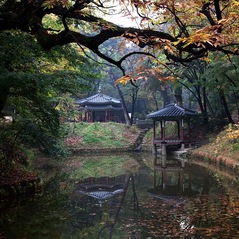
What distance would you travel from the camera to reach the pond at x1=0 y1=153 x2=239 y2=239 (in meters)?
5.29

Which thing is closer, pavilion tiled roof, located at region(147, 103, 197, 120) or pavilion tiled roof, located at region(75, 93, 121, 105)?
pavilion tiled roof, located at region(147, 103, 197, 120)

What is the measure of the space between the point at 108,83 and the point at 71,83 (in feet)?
125

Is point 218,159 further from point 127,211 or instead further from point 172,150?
point 127,211

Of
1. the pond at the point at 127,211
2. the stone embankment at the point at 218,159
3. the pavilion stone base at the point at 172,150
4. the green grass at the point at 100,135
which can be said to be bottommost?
the pond at the point at 127,211

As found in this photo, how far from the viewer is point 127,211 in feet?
22.4

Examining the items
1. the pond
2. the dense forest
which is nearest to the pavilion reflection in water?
the pond

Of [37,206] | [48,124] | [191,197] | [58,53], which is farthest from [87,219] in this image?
[58,53]

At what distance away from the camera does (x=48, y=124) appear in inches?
309

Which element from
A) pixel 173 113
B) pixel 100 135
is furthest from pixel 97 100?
pixel 173 113

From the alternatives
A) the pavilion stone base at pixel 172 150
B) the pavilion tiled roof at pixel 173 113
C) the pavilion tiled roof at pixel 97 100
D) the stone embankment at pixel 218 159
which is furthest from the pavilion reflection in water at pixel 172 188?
the pavilion tiled roof at pixel 97 100

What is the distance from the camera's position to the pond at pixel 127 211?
5.29 meters

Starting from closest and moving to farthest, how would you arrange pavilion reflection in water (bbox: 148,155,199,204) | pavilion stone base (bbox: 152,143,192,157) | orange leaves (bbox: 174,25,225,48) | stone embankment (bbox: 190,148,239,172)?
orange leaves (bbox: 174,25,225,48) → pavilion reflection in water (bbox: 148,155,199,204) → stone embankment (bbox: 190,148,239,172) → pavilion stone base (bbox: 152,143,192,157)

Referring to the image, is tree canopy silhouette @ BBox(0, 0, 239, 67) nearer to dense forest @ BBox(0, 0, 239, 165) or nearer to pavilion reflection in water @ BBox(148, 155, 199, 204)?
dense forest @ BBox(0, 0, 239, 165)

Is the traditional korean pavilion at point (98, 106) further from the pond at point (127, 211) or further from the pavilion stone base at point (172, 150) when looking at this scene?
the pond at point (127, 211)
